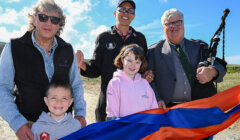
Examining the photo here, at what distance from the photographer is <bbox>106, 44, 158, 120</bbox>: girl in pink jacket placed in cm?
377

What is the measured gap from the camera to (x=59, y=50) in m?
3.65

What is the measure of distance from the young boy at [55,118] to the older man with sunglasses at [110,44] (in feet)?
4.14

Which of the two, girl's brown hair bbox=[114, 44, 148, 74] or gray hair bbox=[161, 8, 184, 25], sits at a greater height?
gray hair bbox=[161, 8, 184, 25]

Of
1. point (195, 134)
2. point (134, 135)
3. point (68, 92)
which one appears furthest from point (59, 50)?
point (195, 134)

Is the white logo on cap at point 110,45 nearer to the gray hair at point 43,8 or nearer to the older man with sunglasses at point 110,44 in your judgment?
the older man with sunglasses at point 110,44

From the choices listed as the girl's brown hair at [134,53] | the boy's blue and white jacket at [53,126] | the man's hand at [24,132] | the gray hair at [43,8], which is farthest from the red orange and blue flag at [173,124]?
the gray hair at [43,8]

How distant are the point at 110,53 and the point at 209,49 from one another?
1.96 metres

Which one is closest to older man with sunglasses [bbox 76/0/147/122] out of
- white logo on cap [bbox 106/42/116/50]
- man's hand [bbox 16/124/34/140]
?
white logo on cap [bbox 106/42/116/50]

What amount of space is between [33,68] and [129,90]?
5.18 feet

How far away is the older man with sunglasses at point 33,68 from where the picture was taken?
3.23m

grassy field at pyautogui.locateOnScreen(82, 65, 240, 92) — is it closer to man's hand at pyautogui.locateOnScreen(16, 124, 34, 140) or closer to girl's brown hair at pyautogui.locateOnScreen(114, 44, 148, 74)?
girl's brown hair at pyautogui.locateOnScreen(114, 44, 148, 74)

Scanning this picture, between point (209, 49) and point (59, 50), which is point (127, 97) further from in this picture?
point (209, 49)

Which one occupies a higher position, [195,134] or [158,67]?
[158,67]

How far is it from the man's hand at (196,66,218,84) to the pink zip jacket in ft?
3.14
